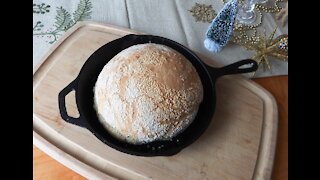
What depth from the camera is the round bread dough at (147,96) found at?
54 centimetres

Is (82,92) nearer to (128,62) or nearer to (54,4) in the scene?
(128,62)

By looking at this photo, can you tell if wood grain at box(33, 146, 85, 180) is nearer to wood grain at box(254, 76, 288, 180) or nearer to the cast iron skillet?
Answer: the cast iron skillet

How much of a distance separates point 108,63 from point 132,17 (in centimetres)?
27

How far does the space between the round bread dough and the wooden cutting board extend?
0.06 meters

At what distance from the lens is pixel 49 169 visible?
599 millimetres

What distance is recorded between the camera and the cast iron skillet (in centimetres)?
54

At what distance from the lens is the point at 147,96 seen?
0.54 metres

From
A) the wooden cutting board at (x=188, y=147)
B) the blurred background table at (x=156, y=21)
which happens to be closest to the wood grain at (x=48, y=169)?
the wooden cutting board at (x=188, y=147)

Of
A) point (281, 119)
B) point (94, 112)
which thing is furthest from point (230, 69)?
point (94, 112)

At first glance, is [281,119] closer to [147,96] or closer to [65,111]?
[147,96]

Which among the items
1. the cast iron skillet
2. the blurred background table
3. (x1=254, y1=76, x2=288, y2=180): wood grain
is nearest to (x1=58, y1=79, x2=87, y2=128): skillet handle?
the cast iron skillet

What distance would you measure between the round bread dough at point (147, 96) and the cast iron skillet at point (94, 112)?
0.01m

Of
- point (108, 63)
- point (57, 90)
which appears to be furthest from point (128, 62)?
point (57, 90)

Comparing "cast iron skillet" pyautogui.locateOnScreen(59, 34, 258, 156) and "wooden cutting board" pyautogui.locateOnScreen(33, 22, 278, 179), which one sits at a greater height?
"cast iron skillet" pyautogui.locateOnScreen(59, 34, 258, 156)
